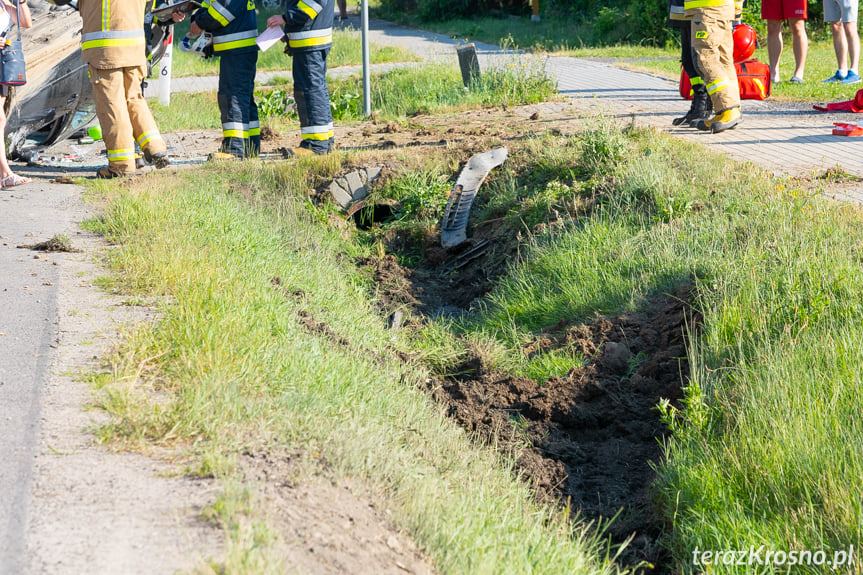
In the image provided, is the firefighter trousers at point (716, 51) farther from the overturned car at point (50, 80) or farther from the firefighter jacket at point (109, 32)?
the overturned car at point (50, 80)

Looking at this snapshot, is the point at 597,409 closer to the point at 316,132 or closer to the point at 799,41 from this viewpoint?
the point at 316,132

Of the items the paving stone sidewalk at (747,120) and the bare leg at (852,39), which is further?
the bare leg at (852,39)

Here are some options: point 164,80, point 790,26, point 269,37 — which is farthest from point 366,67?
point 790,26

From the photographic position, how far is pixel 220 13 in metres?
8.20

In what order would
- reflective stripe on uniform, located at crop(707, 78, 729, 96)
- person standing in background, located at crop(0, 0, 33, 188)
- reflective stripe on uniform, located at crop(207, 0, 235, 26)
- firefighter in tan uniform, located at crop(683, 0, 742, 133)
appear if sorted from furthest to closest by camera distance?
reflective stripe on uniform, located at crop(207, 0, 235, 26), reflective stripe on uniform, located at crop(707, 78, 729, 96), firefighter in tan uniform, located at crop(683, 0, 742, 133), person standing in background, located at crop(0, 0, 33, 188)

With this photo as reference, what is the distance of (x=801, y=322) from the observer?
427 centimetres

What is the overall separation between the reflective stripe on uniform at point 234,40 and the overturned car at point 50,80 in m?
1.16

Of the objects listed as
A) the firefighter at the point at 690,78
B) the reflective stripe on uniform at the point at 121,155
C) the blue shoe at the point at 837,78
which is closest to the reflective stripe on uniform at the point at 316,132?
the reflective stripe on uniform at the point at 121,155

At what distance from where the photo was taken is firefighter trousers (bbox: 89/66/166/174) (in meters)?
7.81

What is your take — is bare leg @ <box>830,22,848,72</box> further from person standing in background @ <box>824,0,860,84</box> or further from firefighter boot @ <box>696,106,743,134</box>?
firefighter boot @ <box>696,106,743,134</box>

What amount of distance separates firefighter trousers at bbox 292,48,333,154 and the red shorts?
20.7 ft

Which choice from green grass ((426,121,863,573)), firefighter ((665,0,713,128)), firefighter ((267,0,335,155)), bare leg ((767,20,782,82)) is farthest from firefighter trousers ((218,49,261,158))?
bare leg ((767,20,782,82))

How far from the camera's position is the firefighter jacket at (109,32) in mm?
7656

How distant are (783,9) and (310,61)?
6.54m
